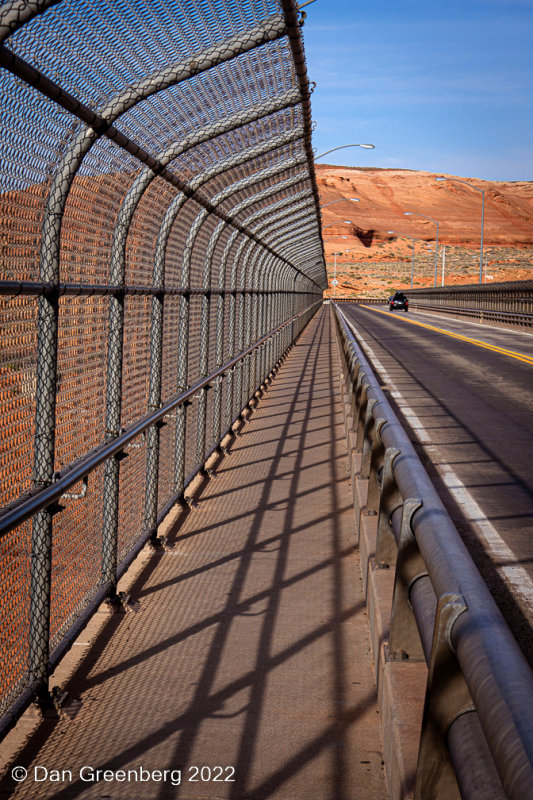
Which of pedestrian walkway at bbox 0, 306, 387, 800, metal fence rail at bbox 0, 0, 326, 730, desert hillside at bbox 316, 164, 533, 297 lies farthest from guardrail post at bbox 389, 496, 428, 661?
desert hillside at bbox 316, 164, 533, 297

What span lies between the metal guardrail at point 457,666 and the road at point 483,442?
49.5 inches

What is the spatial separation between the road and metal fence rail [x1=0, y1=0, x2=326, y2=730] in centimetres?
234

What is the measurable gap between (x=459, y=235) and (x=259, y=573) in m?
155

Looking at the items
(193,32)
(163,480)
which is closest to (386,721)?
(193,32)

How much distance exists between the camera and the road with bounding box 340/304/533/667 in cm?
590

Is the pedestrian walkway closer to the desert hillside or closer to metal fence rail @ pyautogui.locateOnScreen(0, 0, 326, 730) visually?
metal fence rail @ pyautogui.locateOnScreen(0, 0, 326, 730)

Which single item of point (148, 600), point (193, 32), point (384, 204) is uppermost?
point (384, 204)

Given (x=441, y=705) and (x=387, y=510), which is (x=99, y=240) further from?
(x=441, y=705)

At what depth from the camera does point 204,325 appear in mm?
9375

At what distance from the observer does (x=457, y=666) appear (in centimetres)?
231

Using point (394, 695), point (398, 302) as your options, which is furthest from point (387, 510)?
point (398, 302)

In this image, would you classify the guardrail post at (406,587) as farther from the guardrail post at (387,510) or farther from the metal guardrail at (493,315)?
the metal guardrail at (493,315)

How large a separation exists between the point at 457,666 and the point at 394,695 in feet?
3.93

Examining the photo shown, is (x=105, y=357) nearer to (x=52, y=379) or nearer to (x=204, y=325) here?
(x=52, y=379)
